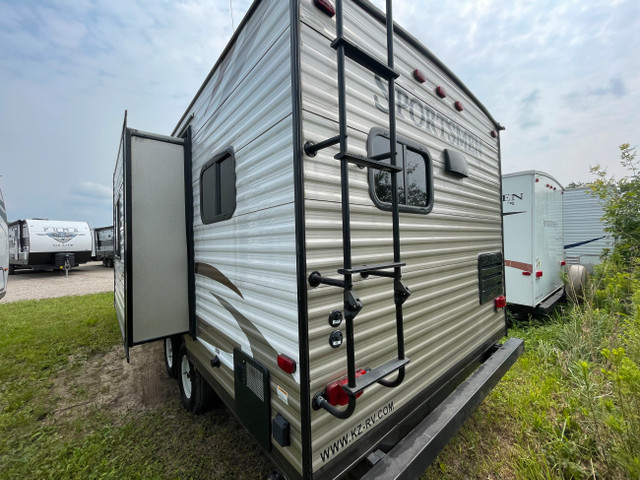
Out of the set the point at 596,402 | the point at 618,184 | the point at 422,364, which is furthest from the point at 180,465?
the point at 618,184

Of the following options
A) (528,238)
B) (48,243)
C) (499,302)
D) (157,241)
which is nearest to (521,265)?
(528,238)

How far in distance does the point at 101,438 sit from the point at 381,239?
3.10 m

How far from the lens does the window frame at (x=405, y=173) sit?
5.91ft

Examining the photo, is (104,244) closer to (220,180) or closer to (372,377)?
(220,180)

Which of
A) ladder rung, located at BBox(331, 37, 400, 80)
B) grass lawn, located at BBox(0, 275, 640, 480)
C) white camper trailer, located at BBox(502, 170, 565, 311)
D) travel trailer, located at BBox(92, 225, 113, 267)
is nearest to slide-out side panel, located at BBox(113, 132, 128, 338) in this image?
grass lawn, located at BBox(0, 275, 640, 480)

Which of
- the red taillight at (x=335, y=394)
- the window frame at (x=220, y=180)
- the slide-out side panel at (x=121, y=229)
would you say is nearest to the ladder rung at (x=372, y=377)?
the red taillight at (x=335, y=394)

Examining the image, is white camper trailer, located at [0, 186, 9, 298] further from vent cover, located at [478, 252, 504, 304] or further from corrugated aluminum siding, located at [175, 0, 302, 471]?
vent cover, located at [478, 252, 504, 304]

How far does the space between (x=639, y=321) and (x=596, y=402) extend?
3.55ft

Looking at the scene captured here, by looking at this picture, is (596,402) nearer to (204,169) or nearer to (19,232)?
(204,169)

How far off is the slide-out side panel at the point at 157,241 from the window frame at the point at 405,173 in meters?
1.87

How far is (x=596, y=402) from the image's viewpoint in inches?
100

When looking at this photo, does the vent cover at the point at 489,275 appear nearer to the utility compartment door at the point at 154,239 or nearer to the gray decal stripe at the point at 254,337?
the gray decal stripe at the point at 254,337

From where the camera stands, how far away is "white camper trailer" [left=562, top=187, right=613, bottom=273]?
307 inches

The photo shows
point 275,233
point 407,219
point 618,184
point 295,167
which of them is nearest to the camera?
point 295,167
